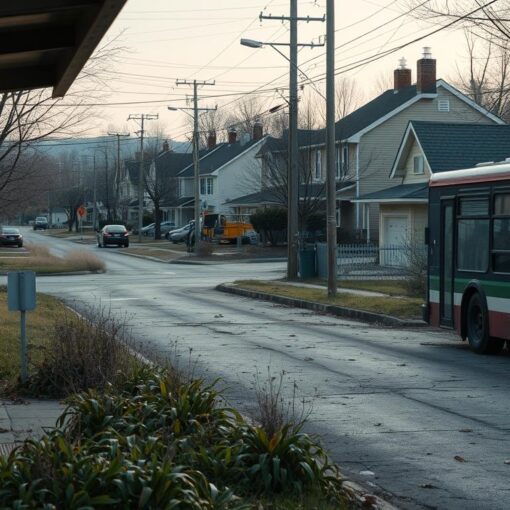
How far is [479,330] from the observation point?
16.9 meters

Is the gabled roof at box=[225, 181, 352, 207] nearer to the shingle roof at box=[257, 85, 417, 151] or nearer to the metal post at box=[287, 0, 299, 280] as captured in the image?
the shingle roof at box=[257, 85, 417, 151]

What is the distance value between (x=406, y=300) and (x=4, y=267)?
27.0m

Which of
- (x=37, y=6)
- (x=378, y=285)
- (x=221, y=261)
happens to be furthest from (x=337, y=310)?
(x=221, y=261)

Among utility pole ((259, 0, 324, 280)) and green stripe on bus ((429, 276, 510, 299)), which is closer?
green stripe on bus ((429, 276, 510, 299))

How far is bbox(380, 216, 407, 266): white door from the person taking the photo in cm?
4176

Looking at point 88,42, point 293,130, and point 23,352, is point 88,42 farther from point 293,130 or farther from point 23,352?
point 293,130

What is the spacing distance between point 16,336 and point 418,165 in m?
31.6

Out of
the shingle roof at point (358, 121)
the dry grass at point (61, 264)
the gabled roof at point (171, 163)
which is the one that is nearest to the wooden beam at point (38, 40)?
the dry grass at point (61, 264)

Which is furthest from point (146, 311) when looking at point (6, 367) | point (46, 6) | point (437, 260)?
point (46, 6)

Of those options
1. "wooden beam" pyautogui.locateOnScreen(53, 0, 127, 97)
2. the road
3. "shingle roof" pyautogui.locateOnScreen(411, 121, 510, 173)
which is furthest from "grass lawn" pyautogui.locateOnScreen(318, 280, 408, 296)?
"wooden beam" pyautogui.locateOnScreen(53, 0, 127, 97)

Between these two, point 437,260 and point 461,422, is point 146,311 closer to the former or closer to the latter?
point 437,260

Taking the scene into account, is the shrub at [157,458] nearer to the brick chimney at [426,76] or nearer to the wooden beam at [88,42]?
the wooden beam at [88,42]

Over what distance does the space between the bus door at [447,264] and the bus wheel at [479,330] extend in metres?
0.72

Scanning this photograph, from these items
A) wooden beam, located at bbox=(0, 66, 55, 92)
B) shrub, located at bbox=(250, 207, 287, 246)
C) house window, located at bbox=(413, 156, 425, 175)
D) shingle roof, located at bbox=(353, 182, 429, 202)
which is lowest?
shrub, located at bbox=(250, 207, 287, 246)
